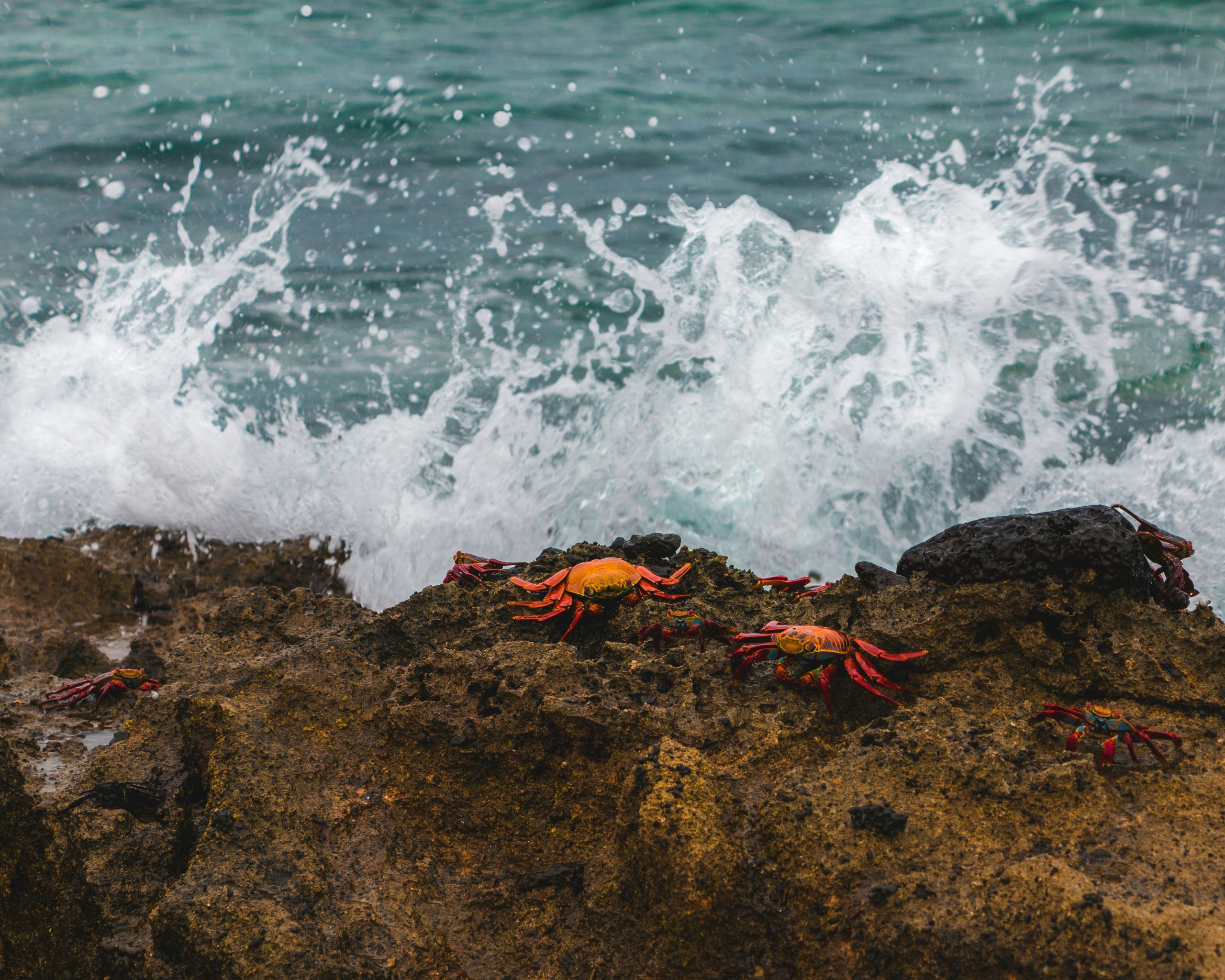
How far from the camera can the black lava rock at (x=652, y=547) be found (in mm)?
2967

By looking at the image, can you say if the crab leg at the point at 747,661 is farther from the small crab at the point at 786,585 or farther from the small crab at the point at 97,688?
the small crab at the point at 97,688

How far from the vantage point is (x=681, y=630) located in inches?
93.1

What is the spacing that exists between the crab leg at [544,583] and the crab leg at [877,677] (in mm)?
876

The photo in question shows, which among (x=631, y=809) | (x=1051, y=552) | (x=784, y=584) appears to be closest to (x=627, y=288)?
(x=784, y=584)

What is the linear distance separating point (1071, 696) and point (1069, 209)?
19.7 ft

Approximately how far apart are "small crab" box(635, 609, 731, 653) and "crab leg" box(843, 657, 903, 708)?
1.15 feet

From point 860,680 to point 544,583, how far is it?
3.14 ft

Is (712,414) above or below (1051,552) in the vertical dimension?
below

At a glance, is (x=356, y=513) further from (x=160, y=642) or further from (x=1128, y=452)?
(x=1128, y=452)

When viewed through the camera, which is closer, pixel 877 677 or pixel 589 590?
pixel 877 677

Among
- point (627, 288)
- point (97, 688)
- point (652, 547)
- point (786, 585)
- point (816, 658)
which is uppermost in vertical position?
point (627, 288)

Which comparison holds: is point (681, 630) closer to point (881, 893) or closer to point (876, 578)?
point (876, 578)

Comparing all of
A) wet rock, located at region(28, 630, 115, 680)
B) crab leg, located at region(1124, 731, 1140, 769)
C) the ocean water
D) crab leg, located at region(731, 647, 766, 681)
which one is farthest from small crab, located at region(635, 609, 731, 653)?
the ocean water

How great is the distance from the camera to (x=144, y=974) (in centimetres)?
158
